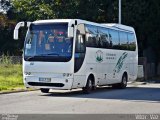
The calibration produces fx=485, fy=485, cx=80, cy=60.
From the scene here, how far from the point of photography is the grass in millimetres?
25903

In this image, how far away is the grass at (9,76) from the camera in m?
25.9

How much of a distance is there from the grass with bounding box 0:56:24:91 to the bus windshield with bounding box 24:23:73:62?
3.55 metres

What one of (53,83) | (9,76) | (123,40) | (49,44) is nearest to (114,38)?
(123,40)

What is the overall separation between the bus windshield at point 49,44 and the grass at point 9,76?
11.7 ft

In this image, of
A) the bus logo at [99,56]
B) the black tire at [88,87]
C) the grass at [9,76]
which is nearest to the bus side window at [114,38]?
the bus logo at [99,56]

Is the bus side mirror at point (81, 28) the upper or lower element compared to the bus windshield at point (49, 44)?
upper

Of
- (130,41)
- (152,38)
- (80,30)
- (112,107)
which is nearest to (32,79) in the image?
(80,30)

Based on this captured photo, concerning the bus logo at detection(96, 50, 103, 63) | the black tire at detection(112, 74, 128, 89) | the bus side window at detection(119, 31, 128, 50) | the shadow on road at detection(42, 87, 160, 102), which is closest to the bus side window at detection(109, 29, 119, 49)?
the bus side window at detection(119, 31, 128, 50)

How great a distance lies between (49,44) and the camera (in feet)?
68.7

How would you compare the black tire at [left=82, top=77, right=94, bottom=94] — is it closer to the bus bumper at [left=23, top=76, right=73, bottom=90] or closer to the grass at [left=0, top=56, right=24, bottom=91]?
the bus bumper at [left=23, top=76, right=73, bottom=90]

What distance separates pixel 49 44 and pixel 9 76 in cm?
1184

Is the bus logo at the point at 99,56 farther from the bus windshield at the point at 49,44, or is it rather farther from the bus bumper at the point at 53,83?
the bus bumper at the point at 53,83

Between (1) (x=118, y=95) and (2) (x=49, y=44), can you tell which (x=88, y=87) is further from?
(2) (x=49, y=44)

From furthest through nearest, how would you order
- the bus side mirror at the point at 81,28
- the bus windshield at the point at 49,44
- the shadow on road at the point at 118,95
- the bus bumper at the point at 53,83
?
the bus side mirror at the point at 81,28
the bus windshield at the point at 49,44
the bus bumper at the point at 53,83
the shadow on road at the point at 118,95
